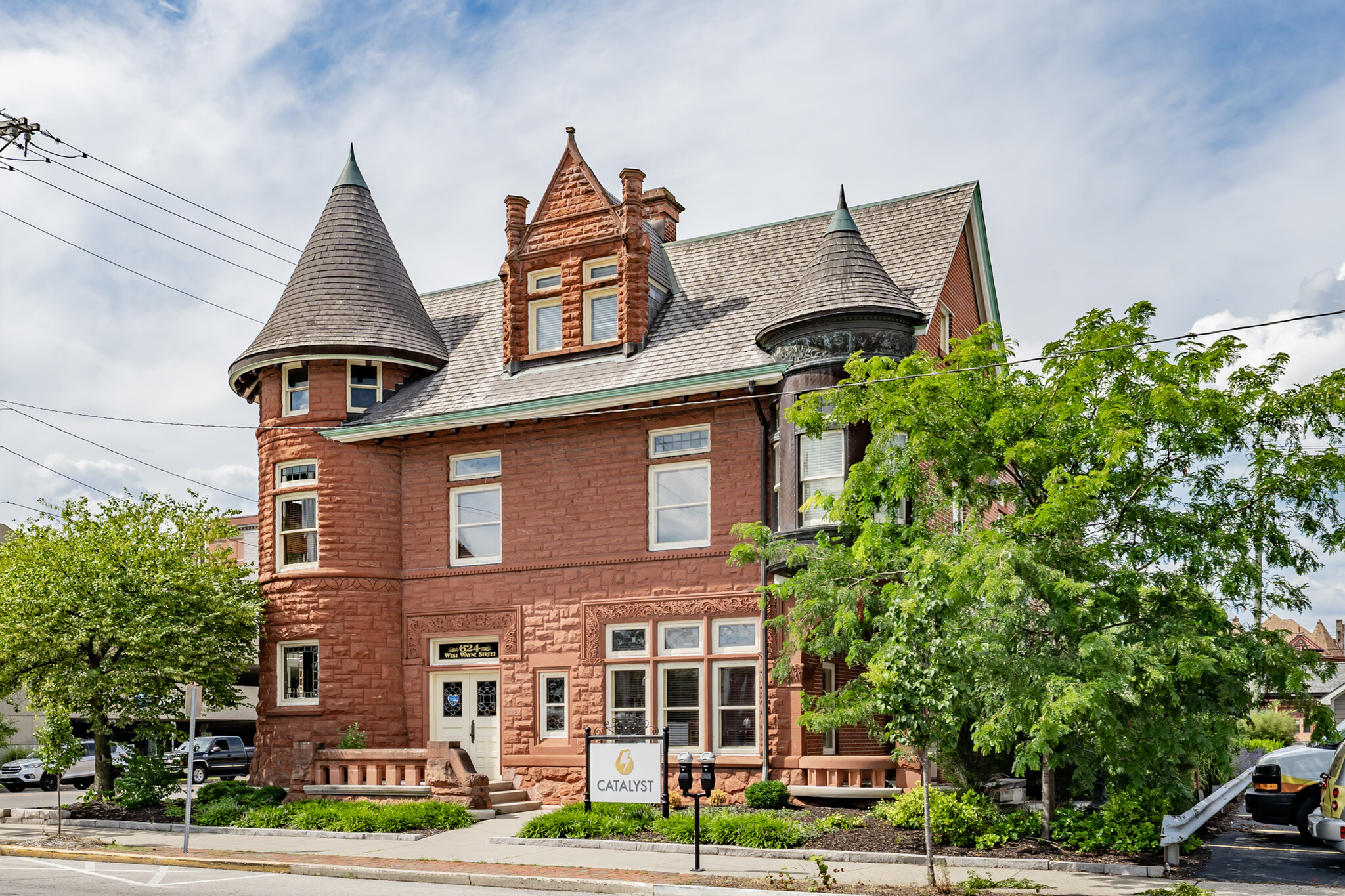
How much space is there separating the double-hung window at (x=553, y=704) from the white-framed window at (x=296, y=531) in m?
5.65

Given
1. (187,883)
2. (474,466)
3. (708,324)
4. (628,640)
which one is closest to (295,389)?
(474,466)

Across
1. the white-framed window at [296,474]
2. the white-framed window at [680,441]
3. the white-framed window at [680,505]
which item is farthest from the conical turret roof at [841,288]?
the white-framed window at [296,474]

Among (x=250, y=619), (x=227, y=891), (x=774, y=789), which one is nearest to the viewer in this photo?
(x=227, y=891)

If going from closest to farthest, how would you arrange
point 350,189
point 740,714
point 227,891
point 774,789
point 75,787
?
point 227,891 → point 774,789 → point 740,714 → point 350,189 → point 75,787

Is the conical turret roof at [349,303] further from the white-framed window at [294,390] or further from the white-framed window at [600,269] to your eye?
the white-framed window at [600,269]

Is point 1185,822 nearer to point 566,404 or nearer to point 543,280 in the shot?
point 566,404

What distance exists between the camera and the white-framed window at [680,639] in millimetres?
21672

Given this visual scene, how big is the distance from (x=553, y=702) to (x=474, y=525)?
392 cm

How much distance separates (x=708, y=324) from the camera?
77.3ft

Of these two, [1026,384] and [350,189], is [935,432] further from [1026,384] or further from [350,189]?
[350,189]

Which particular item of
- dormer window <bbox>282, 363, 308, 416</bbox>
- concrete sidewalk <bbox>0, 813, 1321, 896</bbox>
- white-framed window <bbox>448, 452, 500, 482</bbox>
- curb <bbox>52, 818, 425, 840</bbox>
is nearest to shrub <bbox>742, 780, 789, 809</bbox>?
concrete sidewalk <bbox>0, 813, 1321, 896</bbox>

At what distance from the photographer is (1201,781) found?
866 inches

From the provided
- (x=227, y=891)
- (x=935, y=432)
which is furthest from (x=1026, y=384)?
(x=227, y=891)

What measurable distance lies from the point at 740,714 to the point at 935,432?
733cm
